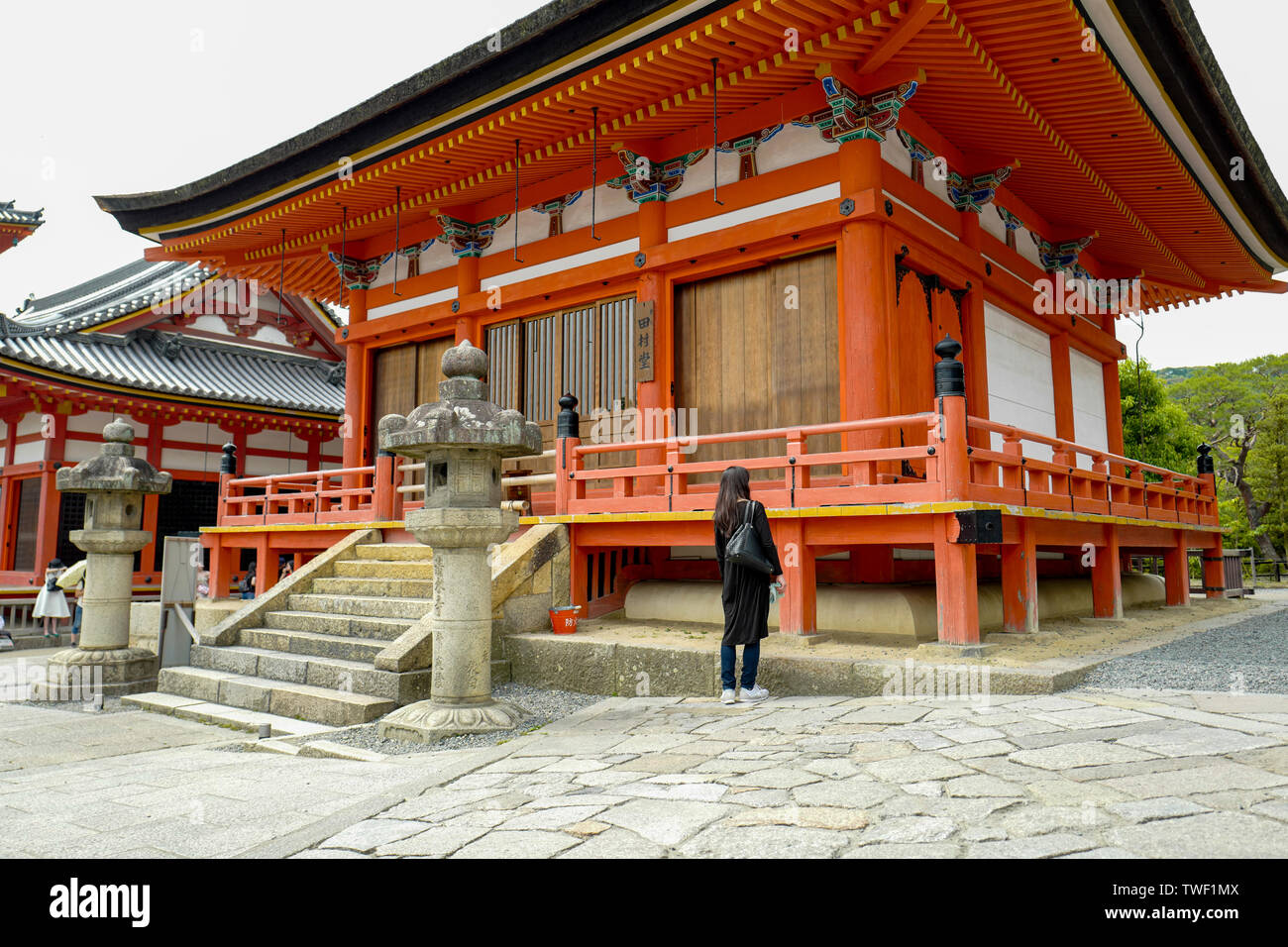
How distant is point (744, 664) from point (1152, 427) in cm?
2307

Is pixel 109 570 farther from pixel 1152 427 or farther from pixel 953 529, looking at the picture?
pixel 1152 427

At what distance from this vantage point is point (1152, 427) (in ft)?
81.4

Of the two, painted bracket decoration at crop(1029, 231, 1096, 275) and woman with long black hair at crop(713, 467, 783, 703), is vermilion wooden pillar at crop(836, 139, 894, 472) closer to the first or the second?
woman with long black hair at crop(713, 467, 783, 703)

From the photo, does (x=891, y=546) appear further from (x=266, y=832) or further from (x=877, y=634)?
(x=266, y=832)

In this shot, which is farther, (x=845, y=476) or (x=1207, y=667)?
(x=845, y=476)

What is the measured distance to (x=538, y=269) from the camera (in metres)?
12.0

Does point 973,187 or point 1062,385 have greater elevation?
point 973,187

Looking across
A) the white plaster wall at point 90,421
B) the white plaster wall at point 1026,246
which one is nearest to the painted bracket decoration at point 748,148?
the white plaster wall at point 1026,246

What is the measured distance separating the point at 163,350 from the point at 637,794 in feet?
64.7

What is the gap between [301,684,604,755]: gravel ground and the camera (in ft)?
20.4

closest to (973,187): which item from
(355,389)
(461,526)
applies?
(461,526)

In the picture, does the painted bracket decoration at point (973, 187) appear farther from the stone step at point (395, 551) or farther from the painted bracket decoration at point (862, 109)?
the stone step at point (395, 551)

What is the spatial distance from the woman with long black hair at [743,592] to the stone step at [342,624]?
3.59 m
